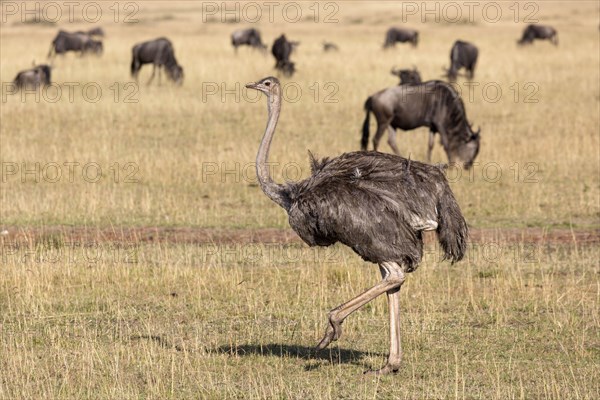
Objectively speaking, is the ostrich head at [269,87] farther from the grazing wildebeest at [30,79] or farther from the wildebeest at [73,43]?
the wildebeest at [73,43]

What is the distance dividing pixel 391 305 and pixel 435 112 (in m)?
11.6

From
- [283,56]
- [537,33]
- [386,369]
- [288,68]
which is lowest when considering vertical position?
[386,369]

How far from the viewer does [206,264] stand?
11875 mm

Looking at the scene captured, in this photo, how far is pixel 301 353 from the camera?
28.1 ft

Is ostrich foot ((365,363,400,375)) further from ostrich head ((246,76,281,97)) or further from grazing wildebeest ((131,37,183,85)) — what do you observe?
grazing wildebeest ((131,37,183,85))

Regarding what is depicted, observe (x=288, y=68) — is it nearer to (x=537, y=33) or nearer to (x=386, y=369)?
(x=537, y=33)


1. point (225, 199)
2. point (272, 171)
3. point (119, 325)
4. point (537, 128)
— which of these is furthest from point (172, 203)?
point (537, 128)

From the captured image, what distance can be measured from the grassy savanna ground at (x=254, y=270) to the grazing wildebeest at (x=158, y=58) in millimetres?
1197

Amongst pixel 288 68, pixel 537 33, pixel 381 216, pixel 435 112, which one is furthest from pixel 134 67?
pixel 381 216

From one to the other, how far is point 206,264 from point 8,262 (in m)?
1.96

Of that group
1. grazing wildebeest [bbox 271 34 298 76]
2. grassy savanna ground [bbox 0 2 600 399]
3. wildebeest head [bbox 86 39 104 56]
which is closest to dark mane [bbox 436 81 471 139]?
grassy savanna ground [bbox 0 2 600 399]

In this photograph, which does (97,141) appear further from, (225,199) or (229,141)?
(225,199)

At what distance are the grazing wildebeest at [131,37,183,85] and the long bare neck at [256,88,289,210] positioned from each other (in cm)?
2182

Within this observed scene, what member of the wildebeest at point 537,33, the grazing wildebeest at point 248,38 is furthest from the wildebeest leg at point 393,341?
the wildebeest at point 537,33
